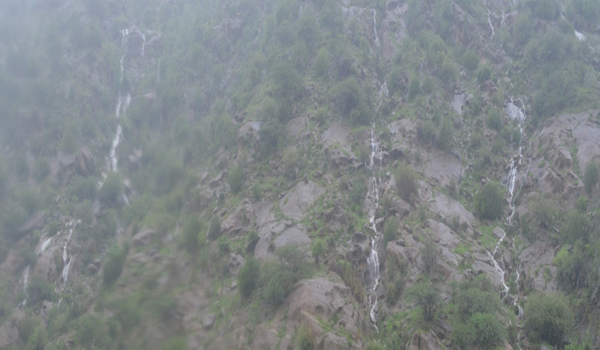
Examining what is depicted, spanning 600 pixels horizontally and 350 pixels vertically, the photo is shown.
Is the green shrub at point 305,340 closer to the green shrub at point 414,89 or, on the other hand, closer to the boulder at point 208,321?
the boulder at point 208,321

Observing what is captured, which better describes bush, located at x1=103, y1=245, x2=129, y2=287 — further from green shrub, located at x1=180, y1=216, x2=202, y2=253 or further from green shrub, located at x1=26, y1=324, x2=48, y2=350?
green shrub, located at x1=26, y1=324, x2=48, y2=350

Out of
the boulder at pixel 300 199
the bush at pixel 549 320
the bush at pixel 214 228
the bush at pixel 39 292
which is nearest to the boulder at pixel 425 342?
the bush at pixel 549 320

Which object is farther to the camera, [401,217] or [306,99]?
[306,99]

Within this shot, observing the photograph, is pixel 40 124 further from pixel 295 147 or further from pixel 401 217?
pixel 401 217

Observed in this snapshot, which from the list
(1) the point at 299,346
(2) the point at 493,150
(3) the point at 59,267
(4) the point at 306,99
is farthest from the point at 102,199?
(2) the point at 493,150

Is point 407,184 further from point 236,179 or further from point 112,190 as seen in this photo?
point 112,190

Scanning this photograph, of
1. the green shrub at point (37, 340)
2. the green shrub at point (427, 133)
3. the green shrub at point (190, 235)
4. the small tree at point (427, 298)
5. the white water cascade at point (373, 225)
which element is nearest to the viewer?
the green shrub at point (190, 235)

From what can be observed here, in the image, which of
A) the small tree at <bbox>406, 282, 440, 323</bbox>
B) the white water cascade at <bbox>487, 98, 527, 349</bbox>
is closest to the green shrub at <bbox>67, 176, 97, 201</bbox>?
the small tree at <bbox>406, 282, 440, 323</bbox>
